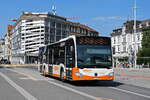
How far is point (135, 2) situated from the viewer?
48656 millimetres

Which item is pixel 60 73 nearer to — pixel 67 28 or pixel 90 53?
pixel 90 53

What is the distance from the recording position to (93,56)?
1653 cm

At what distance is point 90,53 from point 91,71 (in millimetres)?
1025

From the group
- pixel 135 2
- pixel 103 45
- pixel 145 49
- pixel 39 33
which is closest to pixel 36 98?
pixel 103 45

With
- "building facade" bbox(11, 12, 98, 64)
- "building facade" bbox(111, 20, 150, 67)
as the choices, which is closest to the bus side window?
"building facade" bbox(111, 20, 150, 67)

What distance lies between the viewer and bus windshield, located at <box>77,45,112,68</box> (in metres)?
16.4

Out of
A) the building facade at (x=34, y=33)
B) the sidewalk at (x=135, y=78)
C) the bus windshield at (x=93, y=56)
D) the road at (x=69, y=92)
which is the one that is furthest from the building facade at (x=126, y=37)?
the road at (x=69, y=92)

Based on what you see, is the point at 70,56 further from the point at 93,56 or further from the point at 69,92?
the point at 69,92

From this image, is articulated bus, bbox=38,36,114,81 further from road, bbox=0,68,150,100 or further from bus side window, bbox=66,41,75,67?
road, bbox=0,68,150,100

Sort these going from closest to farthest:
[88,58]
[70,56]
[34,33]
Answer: [88,58] < [70,56] < [34,33]

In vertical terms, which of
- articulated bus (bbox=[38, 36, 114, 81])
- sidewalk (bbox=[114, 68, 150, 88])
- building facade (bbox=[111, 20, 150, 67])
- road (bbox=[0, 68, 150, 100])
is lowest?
sidewalk (bbox=[114, 68, 150, 88])

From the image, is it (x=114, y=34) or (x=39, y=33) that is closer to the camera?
(x=114, y=34)

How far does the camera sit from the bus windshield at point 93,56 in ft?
53.9

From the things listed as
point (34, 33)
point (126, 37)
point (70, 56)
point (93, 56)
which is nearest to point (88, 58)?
point (93, 56)
